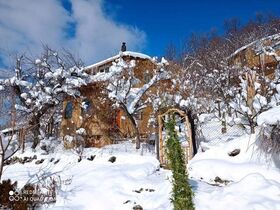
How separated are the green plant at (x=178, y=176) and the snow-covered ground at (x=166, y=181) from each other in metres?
1.30

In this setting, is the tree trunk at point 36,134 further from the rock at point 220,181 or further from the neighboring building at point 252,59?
the neighboring building at point 252,59

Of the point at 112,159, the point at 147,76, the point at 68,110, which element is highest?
the point at 147,76

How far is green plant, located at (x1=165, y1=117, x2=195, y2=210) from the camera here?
293 inches

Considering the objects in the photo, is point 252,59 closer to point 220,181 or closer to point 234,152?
point 234,152

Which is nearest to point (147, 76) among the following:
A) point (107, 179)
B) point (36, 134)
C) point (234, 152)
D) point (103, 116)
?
point (103, 116)

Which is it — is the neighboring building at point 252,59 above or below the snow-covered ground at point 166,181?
above

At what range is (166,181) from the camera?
35.7 feet

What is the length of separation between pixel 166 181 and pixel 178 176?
328 centimetres

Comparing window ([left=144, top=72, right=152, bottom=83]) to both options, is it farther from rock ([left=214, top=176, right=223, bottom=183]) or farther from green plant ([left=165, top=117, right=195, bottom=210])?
green plant ([left=165, top=117, right=195, bottom=210])

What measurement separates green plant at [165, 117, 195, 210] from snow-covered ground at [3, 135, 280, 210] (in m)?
1.30

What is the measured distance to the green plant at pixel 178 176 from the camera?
7448mm

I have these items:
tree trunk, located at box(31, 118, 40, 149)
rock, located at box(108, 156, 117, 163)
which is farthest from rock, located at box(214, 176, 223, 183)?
tree trunk, located at box(31, 118, 40, 149)

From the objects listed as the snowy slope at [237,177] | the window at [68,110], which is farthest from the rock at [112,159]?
the window at [68,110]

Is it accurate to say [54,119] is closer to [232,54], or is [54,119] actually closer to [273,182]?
[232,54]
